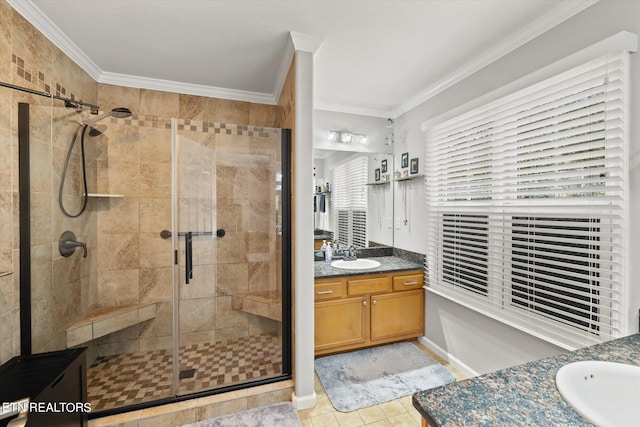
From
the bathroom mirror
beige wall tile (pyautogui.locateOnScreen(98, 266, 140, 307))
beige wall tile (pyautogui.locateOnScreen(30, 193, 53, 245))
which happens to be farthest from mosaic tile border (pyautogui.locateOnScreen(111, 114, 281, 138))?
beige wall tile (pyautogui.locateOnScreen(98, 266, 140, 307))

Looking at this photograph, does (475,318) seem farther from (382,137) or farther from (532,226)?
(382,137)

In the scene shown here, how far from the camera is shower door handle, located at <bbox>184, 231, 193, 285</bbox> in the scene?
77.1 inches

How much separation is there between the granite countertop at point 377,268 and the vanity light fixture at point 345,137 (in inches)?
53.4

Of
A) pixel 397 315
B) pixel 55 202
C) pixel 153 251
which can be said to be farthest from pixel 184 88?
pixel 397 315

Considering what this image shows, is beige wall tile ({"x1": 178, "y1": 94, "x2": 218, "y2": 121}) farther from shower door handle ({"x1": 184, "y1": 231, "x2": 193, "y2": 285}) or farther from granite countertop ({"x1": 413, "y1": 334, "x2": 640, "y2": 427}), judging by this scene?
granite countertop ({"x1": 413, "y1": 334, "x2": 640, "y2": 427})

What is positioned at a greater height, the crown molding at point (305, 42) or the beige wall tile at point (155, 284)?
the crown molding at point (305, 42)

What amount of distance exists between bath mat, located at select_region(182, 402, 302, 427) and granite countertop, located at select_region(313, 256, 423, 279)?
98cm

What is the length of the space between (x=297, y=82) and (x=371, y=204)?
172 cm

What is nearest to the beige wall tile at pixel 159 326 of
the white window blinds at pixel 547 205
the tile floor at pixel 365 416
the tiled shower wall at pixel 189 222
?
the tiled shower wall at pixel 189 222

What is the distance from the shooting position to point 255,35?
1.86m

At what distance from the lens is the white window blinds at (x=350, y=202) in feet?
10.00

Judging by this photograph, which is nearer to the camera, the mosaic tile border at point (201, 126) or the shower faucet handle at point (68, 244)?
the shower faucet handle at point (68, 244)

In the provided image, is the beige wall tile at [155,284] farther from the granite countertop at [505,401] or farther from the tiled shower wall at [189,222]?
the granite countertop at [505,401]

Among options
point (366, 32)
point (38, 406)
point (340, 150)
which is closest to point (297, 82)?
point (366, 32)
